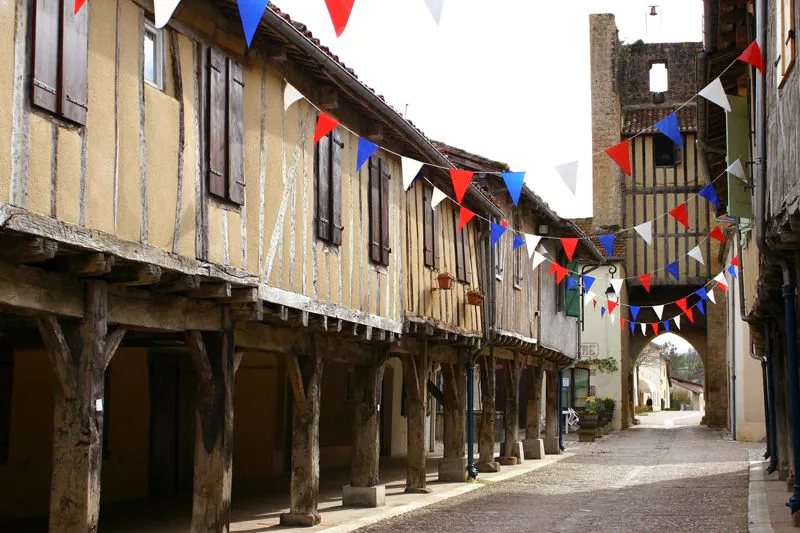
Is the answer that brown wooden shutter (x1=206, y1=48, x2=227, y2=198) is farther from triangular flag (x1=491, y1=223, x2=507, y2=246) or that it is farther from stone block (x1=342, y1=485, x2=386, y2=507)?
triangular flag (x1=491, y1=223, x2=507, y2=246)

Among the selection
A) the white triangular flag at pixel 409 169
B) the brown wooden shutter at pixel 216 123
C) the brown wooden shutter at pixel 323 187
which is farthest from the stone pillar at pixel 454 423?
the brown wooden shutter at pixel 216 123

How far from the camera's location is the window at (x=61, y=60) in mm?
6441

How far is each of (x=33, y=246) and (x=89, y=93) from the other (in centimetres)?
139

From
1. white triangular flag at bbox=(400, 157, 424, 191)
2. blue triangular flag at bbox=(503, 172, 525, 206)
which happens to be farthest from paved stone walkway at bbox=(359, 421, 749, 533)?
white triangular flag at bbox=(400, 157, 424, 191)

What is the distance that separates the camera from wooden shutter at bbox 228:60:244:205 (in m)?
9.09

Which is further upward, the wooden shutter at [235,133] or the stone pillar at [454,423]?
the wooden shutter at [235,133]

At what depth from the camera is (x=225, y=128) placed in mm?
9039

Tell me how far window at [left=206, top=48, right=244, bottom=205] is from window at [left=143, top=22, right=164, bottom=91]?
28.1 inches

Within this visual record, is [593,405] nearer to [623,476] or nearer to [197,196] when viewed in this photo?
[623,476]

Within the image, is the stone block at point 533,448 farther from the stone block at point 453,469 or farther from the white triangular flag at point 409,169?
the white triangular flag at point 409,169

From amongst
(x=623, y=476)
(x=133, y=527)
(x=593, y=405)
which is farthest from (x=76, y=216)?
(x=593, y=405)

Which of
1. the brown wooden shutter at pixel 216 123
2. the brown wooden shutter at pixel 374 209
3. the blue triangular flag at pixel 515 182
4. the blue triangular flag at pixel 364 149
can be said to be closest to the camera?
the brown wooden shutter at pixel 216 123

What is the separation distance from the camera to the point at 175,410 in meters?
14.5

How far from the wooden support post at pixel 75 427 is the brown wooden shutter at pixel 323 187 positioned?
4.17 meters
